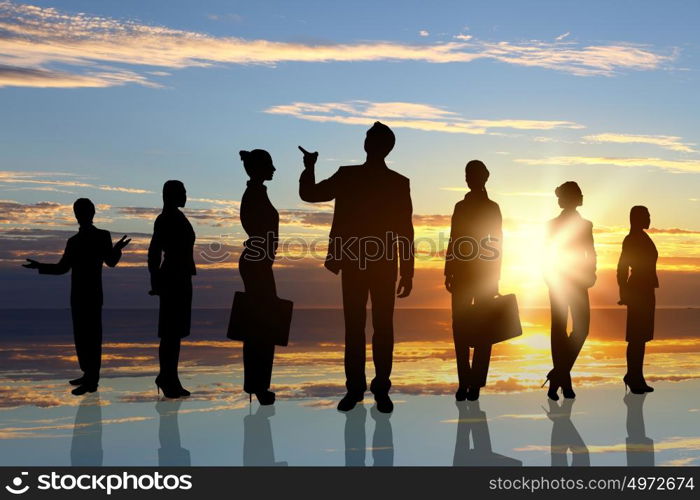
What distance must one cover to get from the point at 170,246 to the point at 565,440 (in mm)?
5180

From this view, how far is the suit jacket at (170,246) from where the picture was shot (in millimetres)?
11242

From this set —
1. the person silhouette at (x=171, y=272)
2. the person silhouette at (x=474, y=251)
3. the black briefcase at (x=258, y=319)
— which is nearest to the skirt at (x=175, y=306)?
the person silhouette at (x=171, y=272)

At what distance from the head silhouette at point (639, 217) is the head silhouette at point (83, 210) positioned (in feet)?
24.0

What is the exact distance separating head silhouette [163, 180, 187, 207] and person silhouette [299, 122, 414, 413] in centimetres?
169

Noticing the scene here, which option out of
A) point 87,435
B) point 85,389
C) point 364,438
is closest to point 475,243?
point 364,438

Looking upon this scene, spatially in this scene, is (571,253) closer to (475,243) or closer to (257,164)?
(475,243)

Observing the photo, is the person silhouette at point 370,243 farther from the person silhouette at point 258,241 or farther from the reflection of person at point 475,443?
the reflection of person at point 475,443

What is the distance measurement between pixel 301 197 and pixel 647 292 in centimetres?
532

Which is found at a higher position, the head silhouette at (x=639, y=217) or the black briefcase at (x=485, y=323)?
the head silhouette at (x=639, y=217)

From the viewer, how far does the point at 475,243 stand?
1135 cm

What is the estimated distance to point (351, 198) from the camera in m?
10.6

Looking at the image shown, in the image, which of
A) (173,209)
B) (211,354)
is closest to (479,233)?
(173,209)

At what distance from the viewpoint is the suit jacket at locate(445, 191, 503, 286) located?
1130 cm

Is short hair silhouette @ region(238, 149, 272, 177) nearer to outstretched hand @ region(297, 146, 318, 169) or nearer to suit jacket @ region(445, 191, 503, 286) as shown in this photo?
outstretched hand @ region(297, 146, 318, 169)
